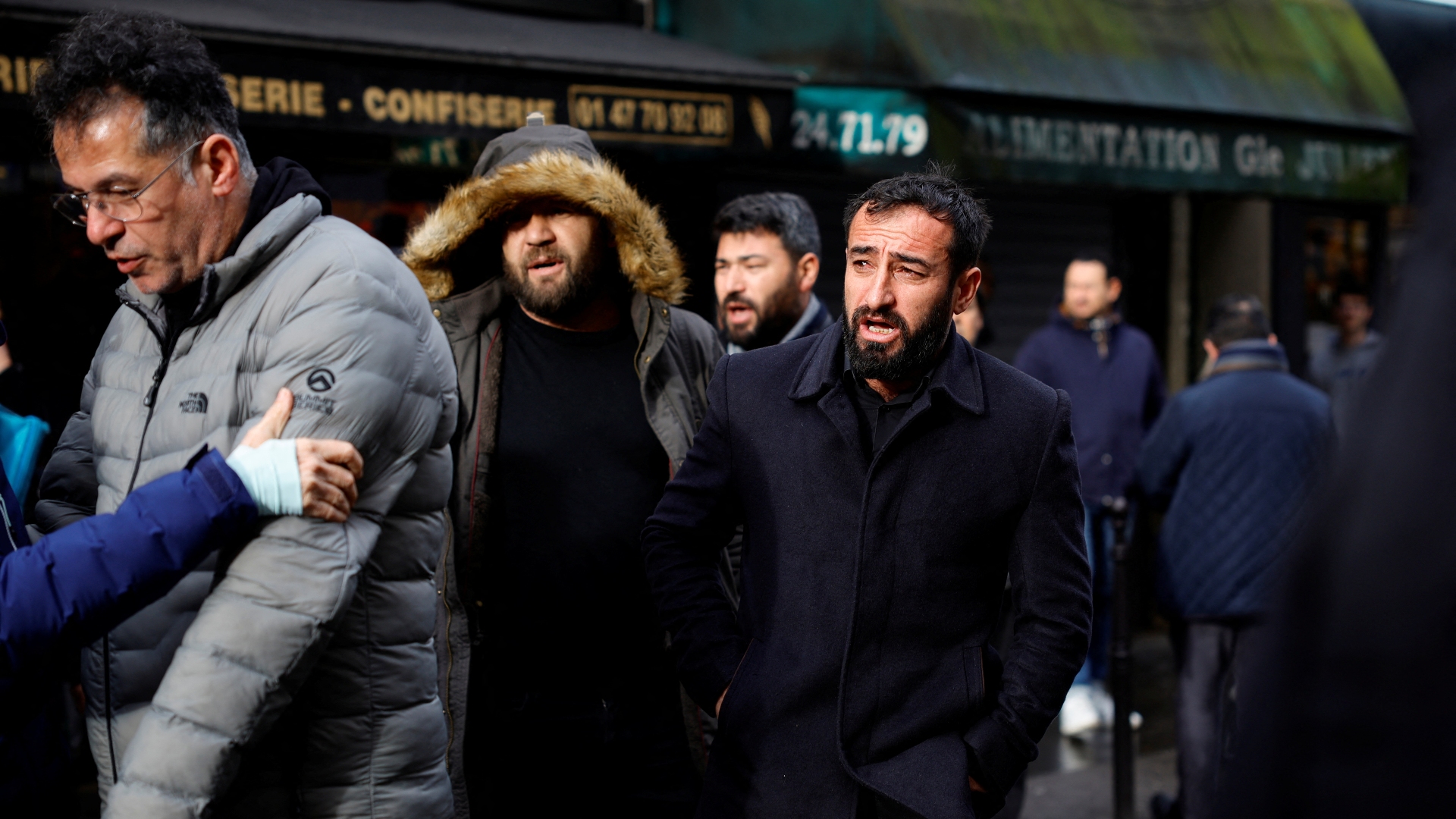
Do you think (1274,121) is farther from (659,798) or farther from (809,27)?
(659,798)

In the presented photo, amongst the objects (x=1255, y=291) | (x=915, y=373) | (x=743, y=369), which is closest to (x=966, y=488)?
(x=915, y=373)

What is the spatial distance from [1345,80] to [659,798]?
954cm

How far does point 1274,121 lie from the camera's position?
907 centimetres

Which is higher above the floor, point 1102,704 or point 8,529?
point 8,529

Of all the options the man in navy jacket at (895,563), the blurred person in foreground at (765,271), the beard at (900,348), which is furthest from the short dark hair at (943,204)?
the blurred person in foreground at (765,271)

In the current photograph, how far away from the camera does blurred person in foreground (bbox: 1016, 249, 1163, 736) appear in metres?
7.28

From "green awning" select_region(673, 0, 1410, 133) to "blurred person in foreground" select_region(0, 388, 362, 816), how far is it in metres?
5.58

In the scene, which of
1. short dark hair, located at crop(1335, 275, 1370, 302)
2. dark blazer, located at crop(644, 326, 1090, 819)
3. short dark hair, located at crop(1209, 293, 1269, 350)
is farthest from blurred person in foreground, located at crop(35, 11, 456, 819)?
short dark hair, located at crop(1335, 275, 1370, 302)

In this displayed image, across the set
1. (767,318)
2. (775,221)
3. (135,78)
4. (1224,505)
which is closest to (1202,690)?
(1224,505)

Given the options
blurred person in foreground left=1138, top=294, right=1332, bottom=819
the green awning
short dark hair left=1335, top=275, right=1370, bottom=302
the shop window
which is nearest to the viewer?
blurred person in foreground left=1138, top=294, right=1332, bottom=819

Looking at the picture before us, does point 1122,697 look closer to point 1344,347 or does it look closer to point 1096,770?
point 1096,770

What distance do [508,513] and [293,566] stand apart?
1240mm

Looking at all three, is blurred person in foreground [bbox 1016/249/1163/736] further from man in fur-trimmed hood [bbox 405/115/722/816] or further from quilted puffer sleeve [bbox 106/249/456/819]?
quilted puffer sleeve [bbox 106/249/456/819]

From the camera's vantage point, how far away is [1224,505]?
16.7ft
